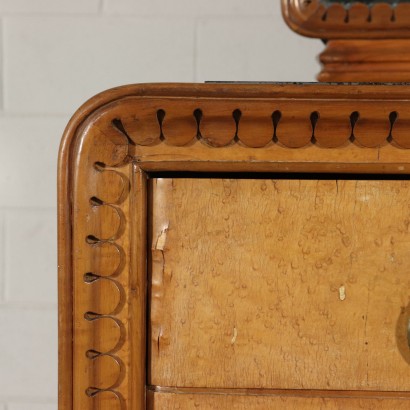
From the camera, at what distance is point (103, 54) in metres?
0.98

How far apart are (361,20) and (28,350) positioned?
0.76m

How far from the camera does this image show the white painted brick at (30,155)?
39.4 inches

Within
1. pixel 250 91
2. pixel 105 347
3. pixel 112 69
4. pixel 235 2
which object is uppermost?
pixel 235 2

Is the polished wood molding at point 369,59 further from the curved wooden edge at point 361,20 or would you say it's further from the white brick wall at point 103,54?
the white brick wall at point 103,54

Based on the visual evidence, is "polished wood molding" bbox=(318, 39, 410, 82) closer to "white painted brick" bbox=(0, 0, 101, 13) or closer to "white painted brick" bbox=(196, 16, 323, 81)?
"white painted brick" bbox=(196, 16, 323, 81)

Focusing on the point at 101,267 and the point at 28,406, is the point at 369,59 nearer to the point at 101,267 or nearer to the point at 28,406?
the point at 101,267

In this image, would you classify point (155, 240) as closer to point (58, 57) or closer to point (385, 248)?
point (385, 248)

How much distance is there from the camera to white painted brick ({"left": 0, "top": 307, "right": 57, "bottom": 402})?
3.39 ft

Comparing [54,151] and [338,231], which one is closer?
[338,231]

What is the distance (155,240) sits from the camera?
0.53 m

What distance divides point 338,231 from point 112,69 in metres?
0.59

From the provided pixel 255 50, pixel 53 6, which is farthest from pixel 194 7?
pixel 53 6

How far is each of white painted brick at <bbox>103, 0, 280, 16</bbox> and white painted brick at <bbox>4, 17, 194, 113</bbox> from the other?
15 millimetres

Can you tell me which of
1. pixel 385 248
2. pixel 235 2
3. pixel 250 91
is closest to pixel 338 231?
pixel 385 248
